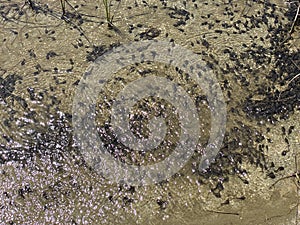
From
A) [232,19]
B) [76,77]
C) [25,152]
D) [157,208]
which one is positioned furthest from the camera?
[232,19]

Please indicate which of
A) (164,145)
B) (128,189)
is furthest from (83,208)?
(164,145)

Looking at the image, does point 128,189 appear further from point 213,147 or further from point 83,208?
point 213,147

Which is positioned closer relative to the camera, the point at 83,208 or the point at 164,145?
the point at 83,208

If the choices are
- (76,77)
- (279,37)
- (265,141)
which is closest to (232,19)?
(279,37)

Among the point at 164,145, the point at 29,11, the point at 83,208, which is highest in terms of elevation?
the point at 29,11

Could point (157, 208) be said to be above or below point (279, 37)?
below

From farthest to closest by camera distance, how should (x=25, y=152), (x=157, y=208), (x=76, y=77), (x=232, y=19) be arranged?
(x=232, y=19)
(x=76, y=77)
(x=25, y=152)
(x=157, y=208)

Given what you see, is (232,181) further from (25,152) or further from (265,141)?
(25,152)
